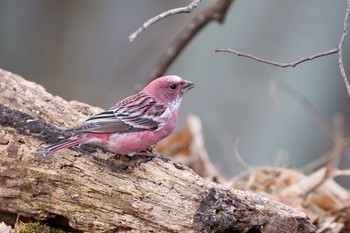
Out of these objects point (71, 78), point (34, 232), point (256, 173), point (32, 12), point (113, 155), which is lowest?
point (34, 232)

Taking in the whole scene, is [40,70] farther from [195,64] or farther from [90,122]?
[90,122]

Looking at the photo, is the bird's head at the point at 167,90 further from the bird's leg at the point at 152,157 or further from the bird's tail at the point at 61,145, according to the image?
the bird's tail at the point at 61,145

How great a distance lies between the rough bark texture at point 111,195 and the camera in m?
4.15

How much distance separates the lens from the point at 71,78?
9.77 m

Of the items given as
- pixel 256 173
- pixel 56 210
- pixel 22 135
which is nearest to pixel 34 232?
pixel 56 210

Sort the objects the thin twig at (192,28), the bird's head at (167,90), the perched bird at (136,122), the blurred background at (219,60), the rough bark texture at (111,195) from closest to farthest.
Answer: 1. the rough bark texture at (111,195)
2. the perched bird at (136,122)
3. the bird's head at (167,90)
4. the thin twig at (192,28)
5. the blurred background at (219,60)

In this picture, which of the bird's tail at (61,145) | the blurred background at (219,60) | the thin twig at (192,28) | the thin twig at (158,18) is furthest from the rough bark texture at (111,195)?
the blurred background at (219,60)

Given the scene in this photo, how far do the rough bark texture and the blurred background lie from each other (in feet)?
15.9

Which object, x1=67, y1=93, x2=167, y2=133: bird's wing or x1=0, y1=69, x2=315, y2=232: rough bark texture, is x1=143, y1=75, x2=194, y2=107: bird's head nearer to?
x1=67, y1=93, x2=167, y2=133: bird's wing

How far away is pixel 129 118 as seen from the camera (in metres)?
4.48

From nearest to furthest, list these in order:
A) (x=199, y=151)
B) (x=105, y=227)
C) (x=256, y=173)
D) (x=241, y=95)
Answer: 1. (x=105, y=227)
2. (x=256, y=173)
3. (x=199, y=151)
4. (x=241, y=95)

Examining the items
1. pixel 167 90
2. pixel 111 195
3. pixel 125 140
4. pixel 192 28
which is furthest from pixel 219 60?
pixel 111 195

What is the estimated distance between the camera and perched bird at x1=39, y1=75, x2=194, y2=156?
170 inches

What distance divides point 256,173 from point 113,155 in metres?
1.75
